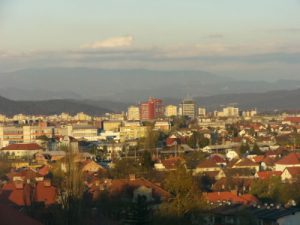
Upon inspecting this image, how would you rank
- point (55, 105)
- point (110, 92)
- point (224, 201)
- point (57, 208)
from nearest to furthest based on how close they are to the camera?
point (57, 208) → point (224, 201) → point (55, 105) → point (110, 92)

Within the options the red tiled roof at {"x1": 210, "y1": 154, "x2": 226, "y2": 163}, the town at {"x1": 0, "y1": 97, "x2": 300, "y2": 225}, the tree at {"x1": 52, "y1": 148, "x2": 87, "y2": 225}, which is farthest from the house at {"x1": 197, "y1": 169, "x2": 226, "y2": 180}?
the tree at {"x1": 52, "y1": 148, "x2": 87, "y2": 225}

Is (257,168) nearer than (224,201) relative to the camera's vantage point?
No

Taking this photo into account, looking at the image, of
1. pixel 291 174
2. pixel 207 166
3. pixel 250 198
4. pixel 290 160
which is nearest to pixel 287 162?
pixel 290 160

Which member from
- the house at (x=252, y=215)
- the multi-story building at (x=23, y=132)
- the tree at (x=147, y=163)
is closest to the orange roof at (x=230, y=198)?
the house at (x=252, y=215)

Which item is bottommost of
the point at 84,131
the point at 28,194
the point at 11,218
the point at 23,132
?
the point at 84,131

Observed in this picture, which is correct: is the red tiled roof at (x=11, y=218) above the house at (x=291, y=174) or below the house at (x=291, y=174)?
above

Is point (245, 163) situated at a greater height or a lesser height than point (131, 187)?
lesser

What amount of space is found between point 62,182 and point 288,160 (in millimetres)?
10453

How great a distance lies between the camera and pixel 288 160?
66.5 feet

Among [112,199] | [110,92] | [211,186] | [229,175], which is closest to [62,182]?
[112,199]

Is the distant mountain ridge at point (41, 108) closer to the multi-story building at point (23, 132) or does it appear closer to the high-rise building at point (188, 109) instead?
the high-rise building at point (188, 109)

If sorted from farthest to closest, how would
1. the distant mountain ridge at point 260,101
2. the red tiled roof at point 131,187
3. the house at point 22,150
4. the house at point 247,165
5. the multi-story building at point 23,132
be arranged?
the distant mountain ridge at point 260,101
the multi-story building at point 23,132
the house at point 22,150
the house at point 247,165
the red tiled roof at point 131,187

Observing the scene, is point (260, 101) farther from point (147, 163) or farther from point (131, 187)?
point (131, 187)

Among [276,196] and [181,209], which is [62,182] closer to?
[181,209]
